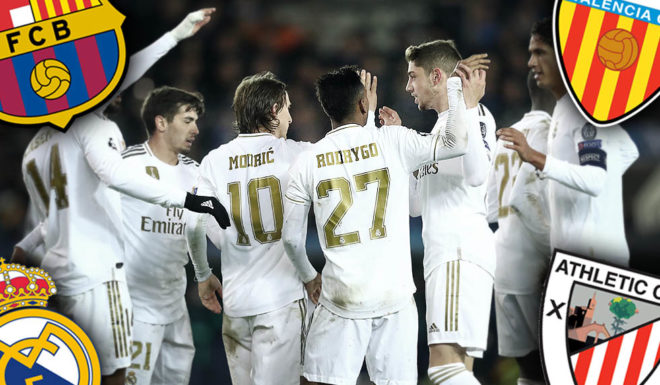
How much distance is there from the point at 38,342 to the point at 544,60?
138 inches

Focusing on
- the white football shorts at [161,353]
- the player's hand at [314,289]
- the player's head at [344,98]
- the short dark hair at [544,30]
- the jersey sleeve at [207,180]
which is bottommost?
the white football shorts at [161,353]

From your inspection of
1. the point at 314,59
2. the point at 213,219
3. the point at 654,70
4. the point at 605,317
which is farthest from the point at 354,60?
the point at 605,317

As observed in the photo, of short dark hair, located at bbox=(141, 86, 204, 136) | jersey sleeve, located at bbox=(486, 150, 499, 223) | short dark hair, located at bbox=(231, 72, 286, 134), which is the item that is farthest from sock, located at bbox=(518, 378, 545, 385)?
short dark hair, located at bbox=(141, 86, 204, 136)

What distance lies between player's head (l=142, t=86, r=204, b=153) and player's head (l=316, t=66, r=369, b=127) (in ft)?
4.42

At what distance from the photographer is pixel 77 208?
211 inches

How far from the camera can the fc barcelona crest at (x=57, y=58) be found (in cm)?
539

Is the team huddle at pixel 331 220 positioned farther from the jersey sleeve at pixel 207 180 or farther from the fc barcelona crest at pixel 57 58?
the fc barcelona crest at pixel 57 58

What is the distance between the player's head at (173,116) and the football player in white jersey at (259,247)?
1.98 feet

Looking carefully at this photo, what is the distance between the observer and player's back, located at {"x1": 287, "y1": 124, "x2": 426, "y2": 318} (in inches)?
187

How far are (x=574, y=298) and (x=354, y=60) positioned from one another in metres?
2.24

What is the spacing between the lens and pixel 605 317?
5.21m

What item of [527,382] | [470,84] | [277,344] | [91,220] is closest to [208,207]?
[91,220]

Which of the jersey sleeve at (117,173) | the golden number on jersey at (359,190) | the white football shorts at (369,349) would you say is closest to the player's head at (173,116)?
the jersey sleeve at (117,173)

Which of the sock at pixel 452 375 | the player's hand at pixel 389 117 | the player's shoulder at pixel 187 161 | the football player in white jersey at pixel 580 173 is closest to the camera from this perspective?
the sock at pixel 452 375
